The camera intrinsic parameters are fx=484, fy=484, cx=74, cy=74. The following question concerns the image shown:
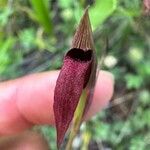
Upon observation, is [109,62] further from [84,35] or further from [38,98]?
[84,35]

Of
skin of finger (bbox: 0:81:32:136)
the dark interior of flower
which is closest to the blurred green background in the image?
skin of finger (bbox: 0:81:32:136)

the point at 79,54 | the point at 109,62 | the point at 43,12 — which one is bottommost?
the point at 109,62

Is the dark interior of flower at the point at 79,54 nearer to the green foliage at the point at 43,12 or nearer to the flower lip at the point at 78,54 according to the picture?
the flower lip at the point at 78,54

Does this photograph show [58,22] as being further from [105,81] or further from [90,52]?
[90,52]

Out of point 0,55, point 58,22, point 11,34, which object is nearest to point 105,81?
point 0,55

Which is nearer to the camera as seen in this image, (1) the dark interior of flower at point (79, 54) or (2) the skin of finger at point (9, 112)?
(1) the dark interior of flower at point (79, 54)

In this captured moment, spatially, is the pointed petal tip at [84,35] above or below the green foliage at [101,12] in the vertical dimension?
above

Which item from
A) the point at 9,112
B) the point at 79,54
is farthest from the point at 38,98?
the point at 79,54

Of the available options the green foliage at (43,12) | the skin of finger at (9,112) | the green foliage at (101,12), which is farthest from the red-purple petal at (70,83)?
the green foliage at (43,12)
